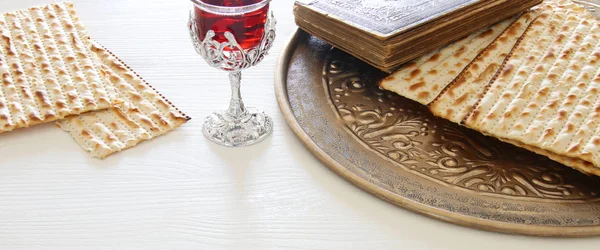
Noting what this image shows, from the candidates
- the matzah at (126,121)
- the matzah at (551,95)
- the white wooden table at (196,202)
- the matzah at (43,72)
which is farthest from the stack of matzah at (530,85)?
the matzah at (43,72)

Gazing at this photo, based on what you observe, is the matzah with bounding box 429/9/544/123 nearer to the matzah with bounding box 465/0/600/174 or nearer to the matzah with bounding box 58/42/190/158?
the matzah with bounding box 465/0/600/174

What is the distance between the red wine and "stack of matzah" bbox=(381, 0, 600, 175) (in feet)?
0.80

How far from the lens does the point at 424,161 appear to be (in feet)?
2.97

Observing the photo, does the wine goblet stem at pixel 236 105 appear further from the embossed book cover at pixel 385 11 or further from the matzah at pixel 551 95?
the matzah at pixel 551 95

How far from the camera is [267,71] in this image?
3.76 feet

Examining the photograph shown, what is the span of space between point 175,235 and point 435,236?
0.32 meters

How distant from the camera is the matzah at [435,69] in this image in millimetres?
1014

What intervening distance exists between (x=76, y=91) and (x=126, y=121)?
0.34ft

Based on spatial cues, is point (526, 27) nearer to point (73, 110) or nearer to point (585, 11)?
point (585, 11)

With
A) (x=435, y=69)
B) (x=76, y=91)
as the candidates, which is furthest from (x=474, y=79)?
(x=76, y=91)

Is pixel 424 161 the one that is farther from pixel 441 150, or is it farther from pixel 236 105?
pixel 236 105

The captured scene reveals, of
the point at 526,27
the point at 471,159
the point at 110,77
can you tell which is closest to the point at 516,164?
the point at 471,159

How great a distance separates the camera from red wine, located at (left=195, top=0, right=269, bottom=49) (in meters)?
0.86

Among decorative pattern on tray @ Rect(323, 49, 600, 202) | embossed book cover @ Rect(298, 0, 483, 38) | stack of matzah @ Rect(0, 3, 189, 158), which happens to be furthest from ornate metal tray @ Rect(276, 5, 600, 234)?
stack of matzah @ Rect(0, 3, 189, 158)
